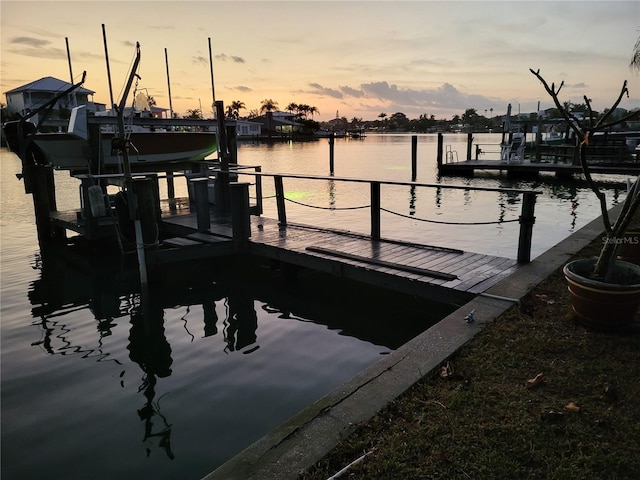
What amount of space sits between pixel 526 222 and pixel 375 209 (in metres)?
2.62

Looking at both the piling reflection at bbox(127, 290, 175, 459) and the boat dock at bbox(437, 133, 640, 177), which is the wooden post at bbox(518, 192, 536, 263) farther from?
the boat dock at bbox(437, 133, 640, 177)

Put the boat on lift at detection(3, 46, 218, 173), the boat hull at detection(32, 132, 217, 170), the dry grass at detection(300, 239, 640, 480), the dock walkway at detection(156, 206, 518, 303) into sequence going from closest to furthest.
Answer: the dry grass at detection(300, 239, 640, 480) → the dock walkway at detection(156, 206, 518, 303) → the boat on lift at detection(3, 46, 218, 173) → the boat hull at detection(32, 132, 217, 170)

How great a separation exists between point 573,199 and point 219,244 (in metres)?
17.3

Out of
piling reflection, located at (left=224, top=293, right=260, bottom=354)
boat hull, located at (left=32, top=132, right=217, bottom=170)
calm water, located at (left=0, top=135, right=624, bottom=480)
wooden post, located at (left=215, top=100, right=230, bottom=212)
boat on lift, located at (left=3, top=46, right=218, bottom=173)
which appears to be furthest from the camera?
boat hull, located at (left=32, top=132, right=217, bottom=170)

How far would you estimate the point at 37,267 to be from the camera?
35.1 ft

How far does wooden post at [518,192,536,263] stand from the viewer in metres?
6.67

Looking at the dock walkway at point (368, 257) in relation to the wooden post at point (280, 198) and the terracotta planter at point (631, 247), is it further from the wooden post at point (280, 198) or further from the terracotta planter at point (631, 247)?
the terracotta planter at point (631, 247)

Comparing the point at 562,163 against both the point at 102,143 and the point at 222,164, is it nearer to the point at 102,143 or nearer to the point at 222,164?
the point at 222,164

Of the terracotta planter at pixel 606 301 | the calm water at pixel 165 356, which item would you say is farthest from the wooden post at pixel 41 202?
the terracotta planter at pixel 606 301


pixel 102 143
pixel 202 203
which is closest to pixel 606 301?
pixel 202 203

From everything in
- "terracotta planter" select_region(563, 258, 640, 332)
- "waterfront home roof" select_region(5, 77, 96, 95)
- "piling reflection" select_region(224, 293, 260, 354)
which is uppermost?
"waterfront home roof" select_region(5, 77, 96, 95)

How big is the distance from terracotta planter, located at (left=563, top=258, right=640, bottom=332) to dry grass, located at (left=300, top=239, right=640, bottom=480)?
0.15 m

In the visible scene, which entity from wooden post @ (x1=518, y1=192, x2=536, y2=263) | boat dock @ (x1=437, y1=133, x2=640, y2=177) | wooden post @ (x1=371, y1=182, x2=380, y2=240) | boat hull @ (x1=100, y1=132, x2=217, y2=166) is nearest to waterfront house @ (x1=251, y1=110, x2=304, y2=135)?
boat dock @ (x1=437, y1=133, x2=640, y2=177)

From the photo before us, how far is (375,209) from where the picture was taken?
329 inches
